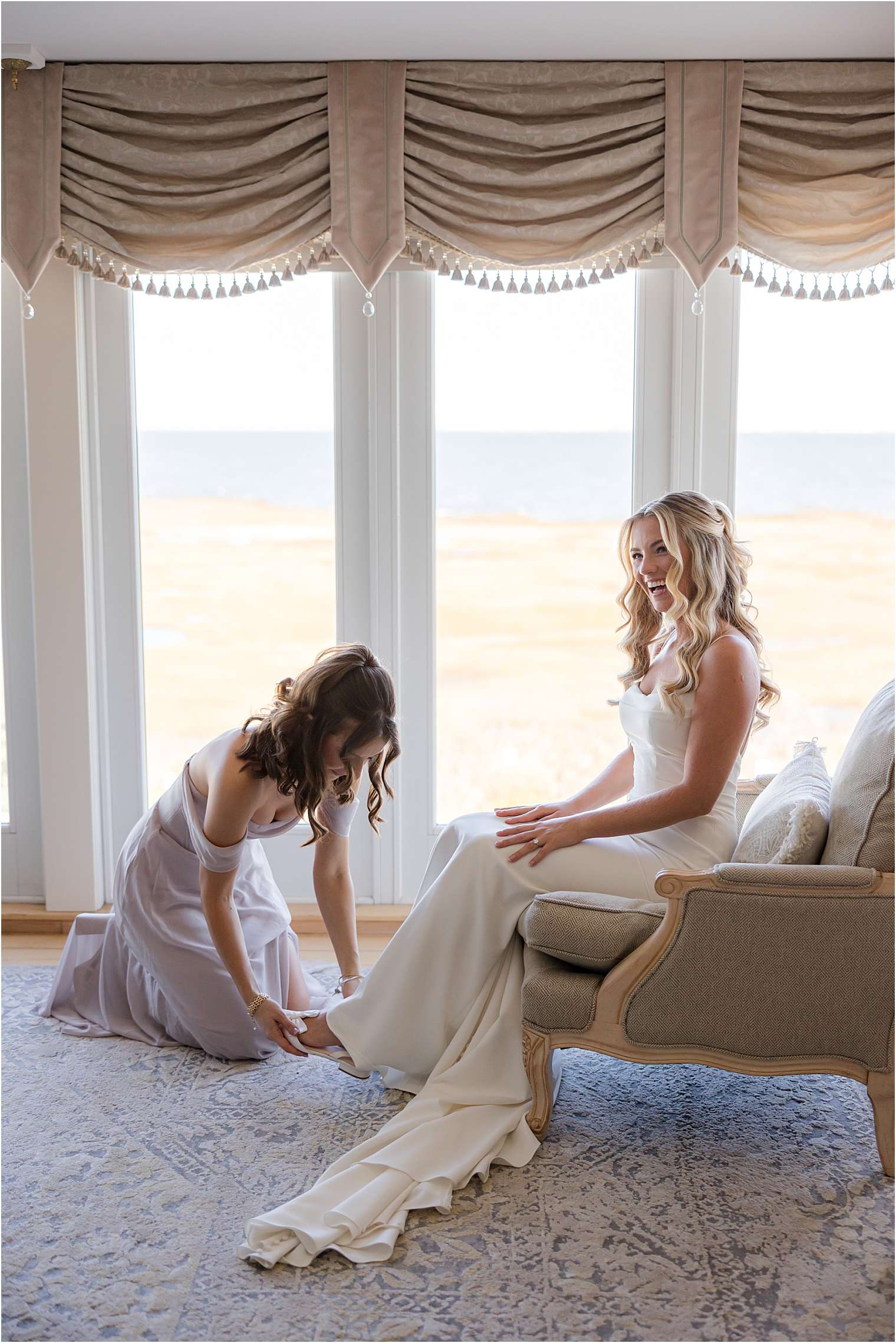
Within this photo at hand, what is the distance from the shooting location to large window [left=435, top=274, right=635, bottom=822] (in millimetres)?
3264

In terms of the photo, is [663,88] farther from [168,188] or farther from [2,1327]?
[2,1327]

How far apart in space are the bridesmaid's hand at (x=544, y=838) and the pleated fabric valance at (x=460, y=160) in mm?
1741

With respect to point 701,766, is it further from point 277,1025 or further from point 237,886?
point 237,886

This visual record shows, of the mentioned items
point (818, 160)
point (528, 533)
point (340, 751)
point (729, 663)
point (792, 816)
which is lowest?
point (792, 816)

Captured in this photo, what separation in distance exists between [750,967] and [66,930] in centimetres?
234

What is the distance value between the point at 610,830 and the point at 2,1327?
1.44 meters

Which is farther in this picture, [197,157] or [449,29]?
[197,157]

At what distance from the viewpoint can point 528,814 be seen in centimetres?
242

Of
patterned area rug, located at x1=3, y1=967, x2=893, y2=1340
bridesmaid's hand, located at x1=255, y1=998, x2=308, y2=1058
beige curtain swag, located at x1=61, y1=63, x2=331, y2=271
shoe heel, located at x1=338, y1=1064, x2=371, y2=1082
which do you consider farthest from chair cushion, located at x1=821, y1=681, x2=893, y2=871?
beige curtain swag, located at x1=61, y1=63, x2=331, y2=271

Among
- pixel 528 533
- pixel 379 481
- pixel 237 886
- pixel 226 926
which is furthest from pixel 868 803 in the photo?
pixel 379 481

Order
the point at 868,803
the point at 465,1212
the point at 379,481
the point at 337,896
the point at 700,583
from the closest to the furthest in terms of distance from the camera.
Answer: the point at 465,1212
the point at 868,803
the point at 700,583
the point at 337,896
the point at 379,481

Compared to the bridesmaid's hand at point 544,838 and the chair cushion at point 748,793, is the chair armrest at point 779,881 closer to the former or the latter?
the bridesmaid's hand at point 544,838

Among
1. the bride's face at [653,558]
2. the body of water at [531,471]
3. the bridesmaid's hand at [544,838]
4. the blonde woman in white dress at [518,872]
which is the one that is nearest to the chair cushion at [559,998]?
the blonde woman in white dress at [518,872]

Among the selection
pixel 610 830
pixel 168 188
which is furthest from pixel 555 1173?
pixel 168 188
